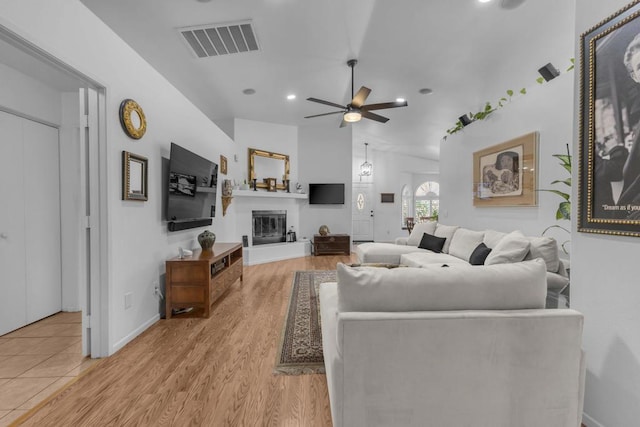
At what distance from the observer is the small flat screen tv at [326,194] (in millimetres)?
7172

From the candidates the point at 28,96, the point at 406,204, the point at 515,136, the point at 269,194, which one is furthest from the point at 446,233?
the point at 406,204

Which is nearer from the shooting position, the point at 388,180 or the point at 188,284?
the point at 188,284

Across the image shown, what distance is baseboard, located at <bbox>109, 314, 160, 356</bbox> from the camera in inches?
91.7

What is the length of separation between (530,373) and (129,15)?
4164mm

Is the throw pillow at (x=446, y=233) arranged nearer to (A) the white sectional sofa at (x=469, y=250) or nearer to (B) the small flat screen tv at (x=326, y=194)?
(A) the white sectional sofa at (x=469, y=250)

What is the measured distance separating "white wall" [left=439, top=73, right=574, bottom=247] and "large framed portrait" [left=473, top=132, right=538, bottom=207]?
0.26ft

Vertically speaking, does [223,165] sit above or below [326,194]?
above

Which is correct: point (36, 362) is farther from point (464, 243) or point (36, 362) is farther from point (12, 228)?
point (464, 243)

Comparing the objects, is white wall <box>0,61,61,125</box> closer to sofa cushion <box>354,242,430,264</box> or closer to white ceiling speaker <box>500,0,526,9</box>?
sofa cushion <box>354,242,430,264</box>

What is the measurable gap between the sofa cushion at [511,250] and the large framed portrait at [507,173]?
27.5 inches

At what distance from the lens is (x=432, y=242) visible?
465 cm

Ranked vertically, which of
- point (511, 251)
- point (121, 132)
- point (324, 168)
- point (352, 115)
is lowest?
point (511, 251)

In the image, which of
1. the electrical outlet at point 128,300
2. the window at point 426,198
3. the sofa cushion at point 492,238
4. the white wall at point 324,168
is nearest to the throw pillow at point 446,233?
the sofa cushion at point 492,238

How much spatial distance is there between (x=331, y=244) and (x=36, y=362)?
5.41 m
